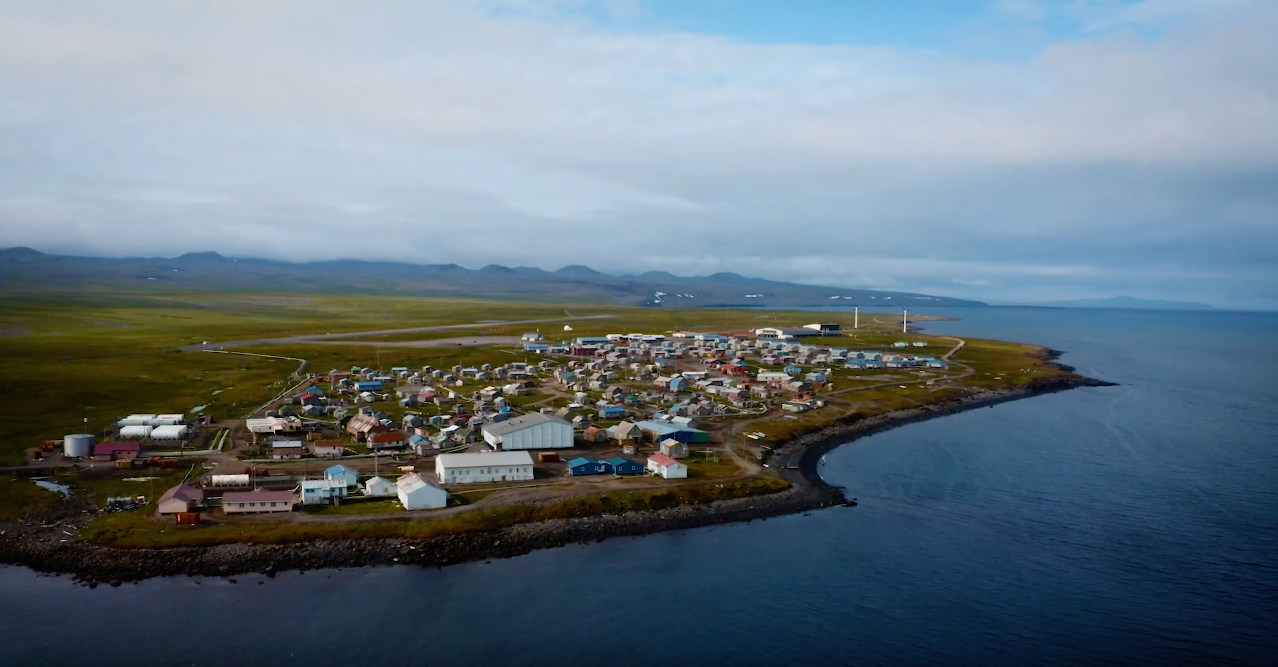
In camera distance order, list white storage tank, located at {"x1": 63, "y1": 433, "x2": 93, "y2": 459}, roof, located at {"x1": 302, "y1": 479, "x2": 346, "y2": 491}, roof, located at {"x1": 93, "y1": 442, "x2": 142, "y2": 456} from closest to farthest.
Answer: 1. roof, located at {"x1": 302, "y1": 479, "x2": 346, "y2": 491}
2. white storage tank, located at {"x1": 63, "y1": 433, "x2": 93, "y2": 459}
3. roof, located at {"x1": 93, "y1": 442, "x2": 142, "y2": 456}

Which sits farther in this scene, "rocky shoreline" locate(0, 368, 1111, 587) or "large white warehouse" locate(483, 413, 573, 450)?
"large white warehouse" locate(483, 413, 573, 450)

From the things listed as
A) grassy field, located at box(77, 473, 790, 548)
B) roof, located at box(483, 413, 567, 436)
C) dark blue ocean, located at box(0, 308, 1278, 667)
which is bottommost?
dark blue ocean, located at box(0, 308, 1278, 667)

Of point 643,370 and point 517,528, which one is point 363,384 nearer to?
point 643,370

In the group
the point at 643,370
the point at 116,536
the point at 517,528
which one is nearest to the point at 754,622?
the point at 517,528

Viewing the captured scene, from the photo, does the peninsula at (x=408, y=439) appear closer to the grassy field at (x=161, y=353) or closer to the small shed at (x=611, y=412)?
the small shed at (x=611, y=412)

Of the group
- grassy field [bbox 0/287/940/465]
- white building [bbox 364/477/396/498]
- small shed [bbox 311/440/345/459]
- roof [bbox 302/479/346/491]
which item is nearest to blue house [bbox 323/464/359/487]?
roof [bbox 302/479/346/491]

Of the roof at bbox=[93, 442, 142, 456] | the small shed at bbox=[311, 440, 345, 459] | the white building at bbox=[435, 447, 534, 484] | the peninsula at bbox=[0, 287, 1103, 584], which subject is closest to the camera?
the peninsula at bbox=[0, 287, 1103, 584]

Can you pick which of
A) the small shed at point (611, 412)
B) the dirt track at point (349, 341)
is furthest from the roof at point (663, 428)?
the dirt track at point (349, 341)

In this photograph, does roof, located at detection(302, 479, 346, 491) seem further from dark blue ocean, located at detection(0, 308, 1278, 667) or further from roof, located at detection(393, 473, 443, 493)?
dark blue ocean, located at detection(0, 308, 1278, 667)
